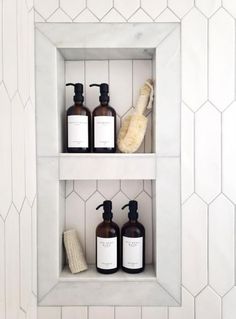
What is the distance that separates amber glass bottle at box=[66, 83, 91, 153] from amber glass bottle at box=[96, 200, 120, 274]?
0.18m

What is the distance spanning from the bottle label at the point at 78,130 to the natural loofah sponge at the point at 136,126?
0.10m

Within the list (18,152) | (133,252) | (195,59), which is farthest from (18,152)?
(195,59)

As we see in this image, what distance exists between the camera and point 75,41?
3.38 feet

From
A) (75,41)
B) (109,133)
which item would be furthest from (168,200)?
(75,41)

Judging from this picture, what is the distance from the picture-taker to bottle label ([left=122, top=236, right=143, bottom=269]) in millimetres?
1059

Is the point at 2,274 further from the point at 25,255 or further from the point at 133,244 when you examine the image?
the point at 133,244

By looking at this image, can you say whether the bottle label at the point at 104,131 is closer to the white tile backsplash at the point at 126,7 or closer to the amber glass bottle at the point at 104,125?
the amber glass bottle at the point at 104,125

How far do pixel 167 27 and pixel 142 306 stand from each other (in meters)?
0.79

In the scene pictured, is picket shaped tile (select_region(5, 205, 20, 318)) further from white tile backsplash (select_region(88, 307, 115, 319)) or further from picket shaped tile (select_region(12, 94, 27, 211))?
white tile backsplash (select_region(88, 307, 115, 319))

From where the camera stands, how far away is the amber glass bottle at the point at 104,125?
1.05 metres

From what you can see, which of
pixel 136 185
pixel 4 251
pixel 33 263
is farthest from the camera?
pixel 136 185

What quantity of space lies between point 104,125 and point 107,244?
0.34 meters

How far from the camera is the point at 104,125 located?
1047 millimetres

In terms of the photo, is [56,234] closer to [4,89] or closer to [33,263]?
[33,263]
